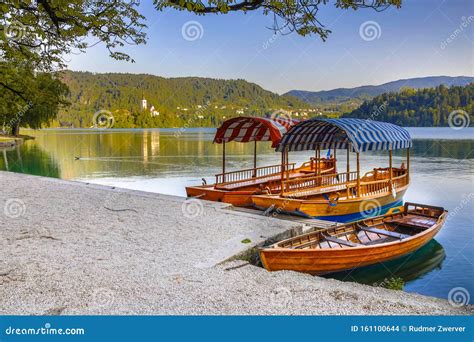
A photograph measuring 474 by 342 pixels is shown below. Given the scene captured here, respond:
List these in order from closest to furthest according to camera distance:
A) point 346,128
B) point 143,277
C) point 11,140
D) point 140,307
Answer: point 140,307 → point 143,277 → point 346,128 → point 11,140

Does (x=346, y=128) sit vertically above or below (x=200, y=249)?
above

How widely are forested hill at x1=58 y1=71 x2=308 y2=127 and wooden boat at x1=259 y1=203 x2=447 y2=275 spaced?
11303 centimetres

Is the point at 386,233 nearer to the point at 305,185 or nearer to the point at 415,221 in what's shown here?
the point at 415,221

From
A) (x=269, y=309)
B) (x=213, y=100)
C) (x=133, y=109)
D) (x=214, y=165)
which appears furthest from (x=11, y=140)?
(x=213, y=100)

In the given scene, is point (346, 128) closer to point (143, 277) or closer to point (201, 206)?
point (201, 206)

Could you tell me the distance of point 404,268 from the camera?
32.9 feet

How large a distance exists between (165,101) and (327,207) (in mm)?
165769

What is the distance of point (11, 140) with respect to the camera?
59.2 m

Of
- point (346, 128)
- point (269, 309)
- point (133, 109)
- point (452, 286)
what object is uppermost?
point (133, 109)

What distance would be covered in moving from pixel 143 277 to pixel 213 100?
592ft

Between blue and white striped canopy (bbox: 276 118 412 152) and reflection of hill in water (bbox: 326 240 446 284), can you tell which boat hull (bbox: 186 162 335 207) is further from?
reflection of hill in water (bbox: 326 240 446 284)

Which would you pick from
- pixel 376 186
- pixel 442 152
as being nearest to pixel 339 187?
pixel 376 186

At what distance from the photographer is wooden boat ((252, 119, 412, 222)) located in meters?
12.7

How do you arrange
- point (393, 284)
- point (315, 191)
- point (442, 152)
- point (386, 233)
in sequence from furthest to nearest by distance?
point (442, 152), point (315, 191), point (386, 233), point (393, 284)
